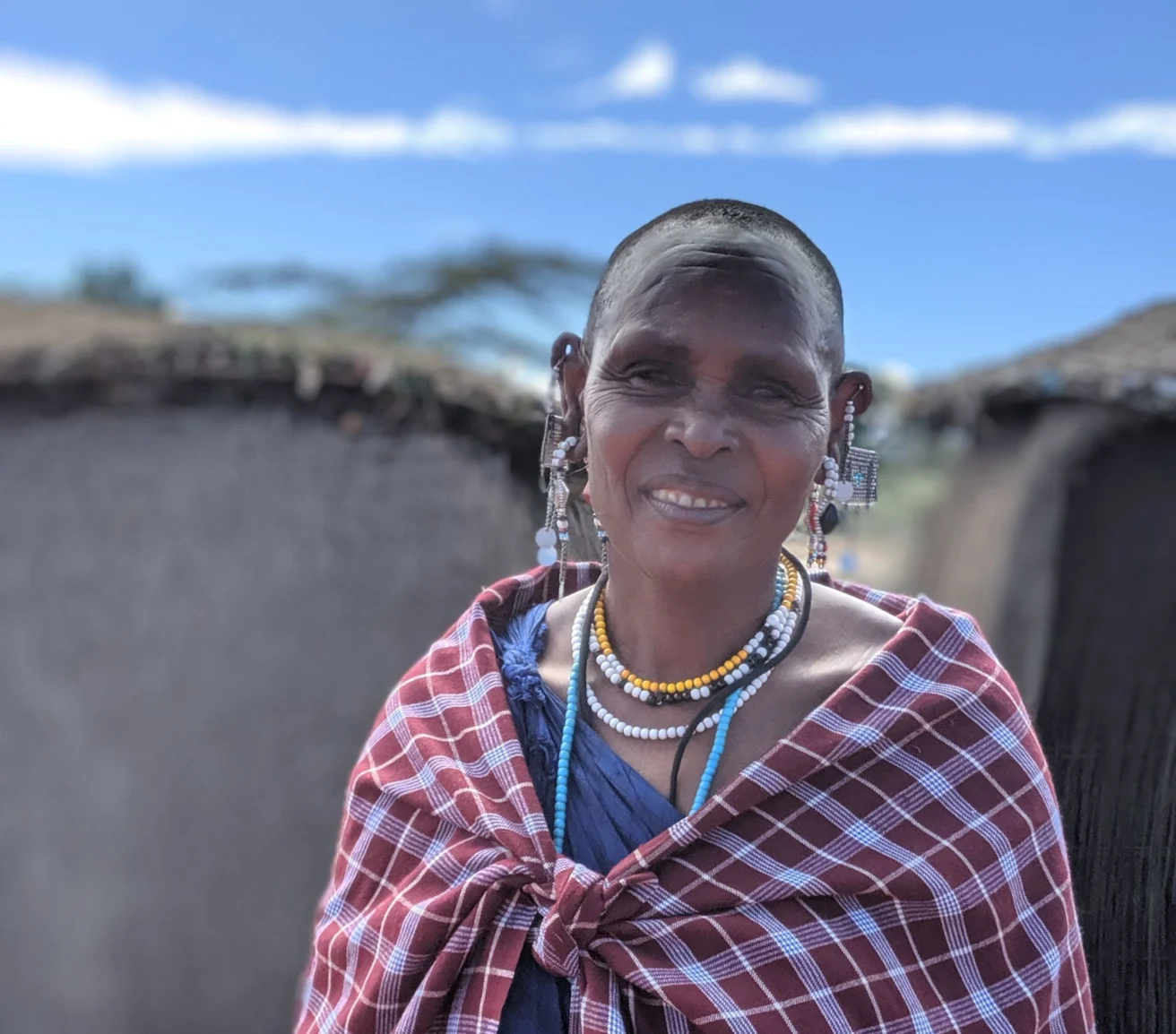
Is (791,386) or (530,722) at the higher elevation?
(791,386)

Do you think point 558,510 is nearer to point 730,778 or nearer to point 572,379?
point 572,379

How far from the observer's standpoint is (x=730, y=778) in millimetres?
1578

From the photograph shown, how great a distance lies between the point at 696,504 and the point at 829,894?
523 millimetres

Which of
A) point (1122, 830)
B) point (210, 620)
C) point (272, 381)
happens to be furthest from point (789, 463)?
point (210, 620)

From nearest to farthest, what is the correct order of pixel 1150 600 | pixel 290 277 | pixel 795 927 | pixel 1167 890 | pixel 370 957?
pixel 795 927 → pixel 370 957 → pixel 1167 890 → pixel 1150 600 → pixel 290 277

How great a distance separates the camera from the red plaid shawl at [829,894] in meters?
1.46

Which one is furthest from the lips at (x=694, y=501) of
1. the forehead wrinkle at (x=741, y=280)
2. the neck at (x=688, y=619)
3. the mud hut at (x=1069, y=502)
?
the mud hut at (x=1069, y=502)

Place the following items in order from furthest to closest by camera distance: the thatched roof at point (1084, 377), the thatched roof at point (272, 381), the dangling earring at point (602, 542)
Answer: the thatched roof at point (1084, 377) < the thatched roof at point (272, 381) < the dangling earring at point (602, 542)

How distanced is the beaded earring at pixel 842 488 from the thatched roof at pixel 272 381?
6.94 ft

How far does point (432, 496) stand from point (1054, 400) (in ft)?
9.63

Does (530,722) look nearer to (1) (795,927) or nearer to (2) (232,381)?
(1) (795,927)

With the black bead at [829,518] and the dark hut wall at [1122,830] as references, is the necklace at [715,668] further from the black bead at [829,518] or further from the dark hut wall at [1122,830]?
the dark hut wall at [1122,830]

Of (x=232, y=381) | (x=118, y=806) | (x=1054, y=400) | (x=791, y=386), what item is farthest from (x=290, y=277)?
(x=791, y=386)

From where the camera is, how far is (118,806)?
4176 mm
